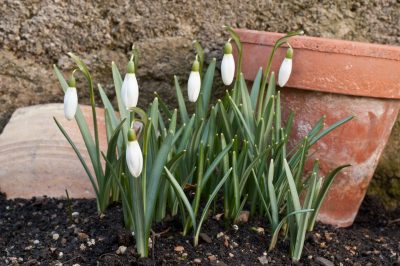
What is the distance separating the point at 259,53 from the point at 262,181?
1.63ft

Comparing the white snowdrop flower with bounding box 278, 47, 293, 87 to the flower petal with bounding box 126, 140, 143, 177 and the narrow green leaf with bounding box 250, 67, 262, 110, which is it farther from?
the flower petal with bounding box 126, 140, 143, 177

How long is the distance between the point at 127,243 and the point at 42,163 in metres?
0.63

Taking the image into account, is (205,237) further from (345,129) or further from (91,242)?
(345,129)

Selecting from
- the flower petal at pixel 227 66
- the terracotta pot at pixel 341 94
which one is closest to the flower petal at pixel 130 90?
the flower petal at pixel 227 66

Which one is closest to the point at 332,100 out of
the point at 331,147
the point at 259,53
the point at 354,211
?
the point at 331,147

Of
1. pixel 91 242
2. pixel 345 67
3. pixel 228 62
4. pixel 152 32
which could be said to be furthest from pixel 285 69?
pixel 152 32

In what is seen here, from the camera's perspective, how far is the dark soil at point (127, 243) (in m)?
1.61

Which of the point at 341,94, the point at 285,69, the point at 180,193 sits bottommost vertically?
the point at 180,193

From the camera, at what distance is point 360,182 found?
2.11 m

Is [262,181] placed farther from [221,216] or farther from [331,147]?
[331,147]

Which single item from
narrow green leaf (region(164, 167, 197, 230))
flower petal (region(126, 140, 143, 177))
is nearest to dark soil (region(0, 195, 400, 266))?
narrow green leaf (region(164, 167, 197, 230))

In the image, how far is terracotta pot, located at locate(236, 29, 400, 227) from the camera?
1.93 meters

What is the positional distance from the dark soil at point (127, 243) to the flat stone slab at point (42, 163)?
68 mm

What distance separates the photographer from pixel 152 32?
247 cm
